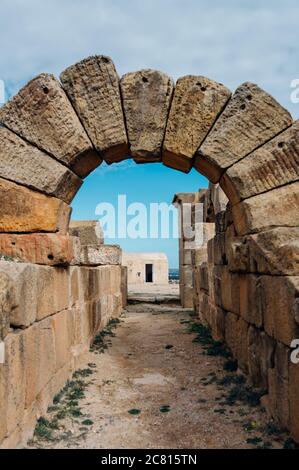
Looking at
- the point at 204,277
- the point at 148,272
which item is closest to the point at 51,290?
the point at 204,277

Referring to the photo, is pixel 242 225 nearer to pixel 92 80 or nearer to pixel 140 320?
pixel 92 80

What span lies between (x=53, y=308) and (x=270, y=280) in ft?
7.45

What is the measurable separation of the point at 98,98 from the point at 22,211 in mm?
1562

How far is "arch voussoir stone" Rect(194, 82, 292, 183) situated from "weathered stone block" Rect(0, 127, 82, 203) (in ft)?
5.55

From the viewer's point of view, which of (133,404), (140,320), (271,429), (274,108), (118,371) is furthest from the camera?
(140,320)

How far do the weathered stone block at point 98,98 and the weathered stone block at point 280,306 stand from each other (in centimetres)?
239

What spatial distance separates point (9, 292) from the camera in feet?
10.3

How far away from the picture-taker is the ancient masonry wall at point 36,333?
301 cm

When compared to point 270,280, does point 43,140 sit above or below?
→ above

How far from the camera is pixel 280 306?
11.4 ft

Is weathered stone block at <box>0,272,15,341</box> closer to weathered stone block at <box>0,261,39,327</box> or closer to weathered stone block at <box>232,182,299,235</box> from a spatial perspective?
weathered stone block at <box>0,261,39,327</box>

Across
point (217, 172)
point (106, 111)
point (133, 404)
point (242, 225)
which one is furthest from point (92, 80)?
point (133, 404)

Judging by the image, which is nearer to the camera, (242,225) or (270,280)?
(270,280)

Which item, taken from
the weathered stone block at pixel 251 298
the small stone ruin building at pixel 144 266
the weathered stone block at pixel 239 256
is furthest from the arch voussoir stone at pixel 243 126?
the small stone ruin building at pixel 144 266
